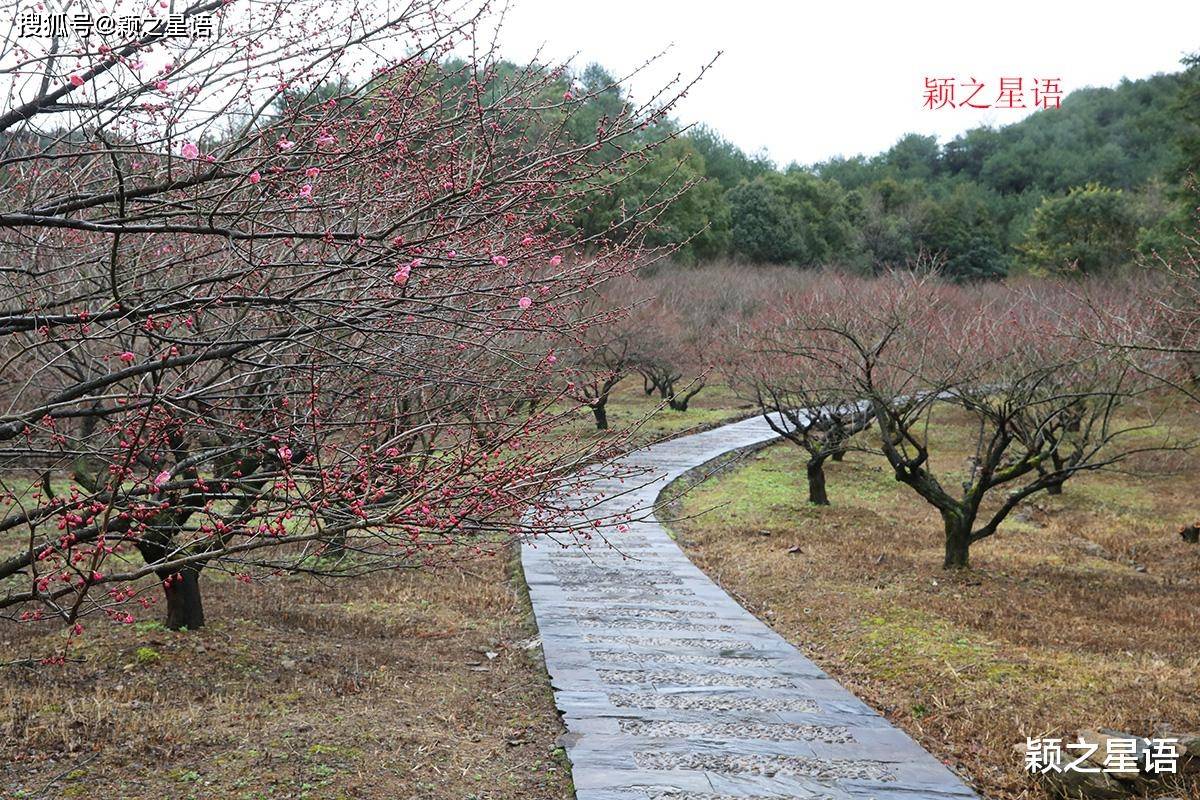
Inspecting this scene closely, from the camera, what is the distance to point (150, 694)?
5.87 meters

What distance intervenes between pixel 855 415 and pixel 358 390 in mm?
10973

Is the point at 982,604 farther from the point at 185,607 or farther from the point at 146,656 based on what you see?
the point at 146,656

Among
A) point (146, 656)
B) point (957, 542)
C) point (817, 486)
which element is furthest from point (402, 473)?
point (817, 486)

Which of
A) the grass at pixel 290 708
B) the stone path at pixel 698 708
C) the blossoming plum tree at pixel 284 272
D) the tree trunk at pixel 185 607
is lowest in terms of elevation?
the stone path at pixel 698 708

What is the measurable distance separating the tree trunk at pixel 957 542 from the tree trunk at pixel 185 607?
6.99 metres

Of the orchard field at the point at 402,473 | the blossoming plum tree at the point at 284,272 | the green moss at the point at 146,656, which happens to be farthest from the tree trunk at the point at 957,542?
the green moss at the point at 146,656

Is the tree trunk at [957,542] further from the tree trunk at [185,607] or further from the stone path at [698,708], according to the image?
the tree trunk at [185,607]

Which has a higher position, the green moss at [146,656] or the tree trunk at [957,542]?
the green moss at [146,656]

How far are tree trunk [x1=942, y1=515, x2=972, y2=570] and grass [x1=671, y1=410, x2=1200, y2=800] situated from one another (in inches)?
8.7

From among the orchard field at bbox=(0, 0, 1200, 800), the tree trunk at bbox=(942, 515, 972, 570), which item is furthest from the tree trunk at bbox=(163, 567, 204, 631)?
the tree trunk at bbox=(942, 515, 972, 570)

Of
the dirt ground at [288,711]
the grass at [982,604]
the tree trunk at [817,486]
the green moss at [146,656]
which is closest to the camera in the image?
the dirt ground at [288,711]

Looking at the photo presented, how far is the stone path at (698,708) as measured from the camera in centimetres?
485

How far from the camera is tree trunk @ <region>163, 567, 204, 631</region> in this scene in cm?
700

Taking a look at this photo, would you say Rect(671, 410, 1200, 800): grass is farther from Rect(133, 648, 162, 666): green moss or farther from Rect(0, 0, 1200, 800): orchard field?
Rect(133, 648, 162, 666): green moss
